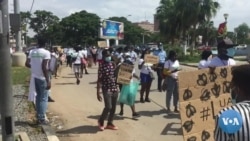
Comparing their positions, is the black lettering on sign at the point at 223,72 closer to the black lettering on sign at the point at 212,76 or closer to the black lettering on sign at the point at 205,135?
the black lettering on sign at the point at 212,76

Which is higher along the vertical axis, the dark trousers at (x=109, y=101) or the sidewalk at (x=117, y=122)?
the dark trousers at (x=109, y=101)

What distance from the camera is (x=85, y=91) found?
1549 cm

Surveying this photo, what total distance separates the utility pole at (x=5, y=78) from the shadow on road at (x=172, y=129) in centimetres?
336

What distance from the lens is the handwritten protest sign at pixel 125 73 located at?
9961 mm

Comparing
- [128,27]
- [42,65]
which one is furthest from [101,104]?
[128,27]

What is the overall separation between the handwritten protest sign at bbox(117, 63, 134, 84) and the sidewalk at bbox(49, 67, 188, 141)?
815 mm

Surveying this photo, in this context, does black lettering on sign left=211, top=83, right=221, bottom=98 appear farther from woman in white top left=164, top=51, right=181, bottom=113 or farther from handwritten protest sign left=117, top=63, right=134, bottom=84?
woman in white top left=164, top=51, right=181, bottom=113

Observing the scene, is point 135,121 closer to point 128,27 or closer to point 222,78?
point 222,78

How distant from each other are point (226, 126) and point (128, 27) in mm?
120119

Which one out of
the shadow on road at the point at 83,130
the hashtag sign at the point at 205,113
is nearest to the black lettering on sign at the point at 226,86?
the hashtag sign at the point at 205,113

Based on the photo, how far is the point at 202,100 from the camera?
18.5ft

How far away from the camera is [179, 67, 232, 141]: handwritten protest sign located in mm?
5309

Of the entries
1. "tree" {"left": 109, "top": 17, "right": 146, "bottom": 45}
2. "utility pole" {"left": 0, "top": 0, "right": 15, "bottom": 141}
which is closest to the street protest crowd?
"utility pole" {"left": 0, "top": 0, "right": 15, "bottom": 141}

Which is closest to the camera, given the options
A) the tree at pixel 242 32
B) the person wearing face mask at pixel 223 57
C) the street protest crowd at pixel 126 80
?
the street protest crowd at pixel 126 80
